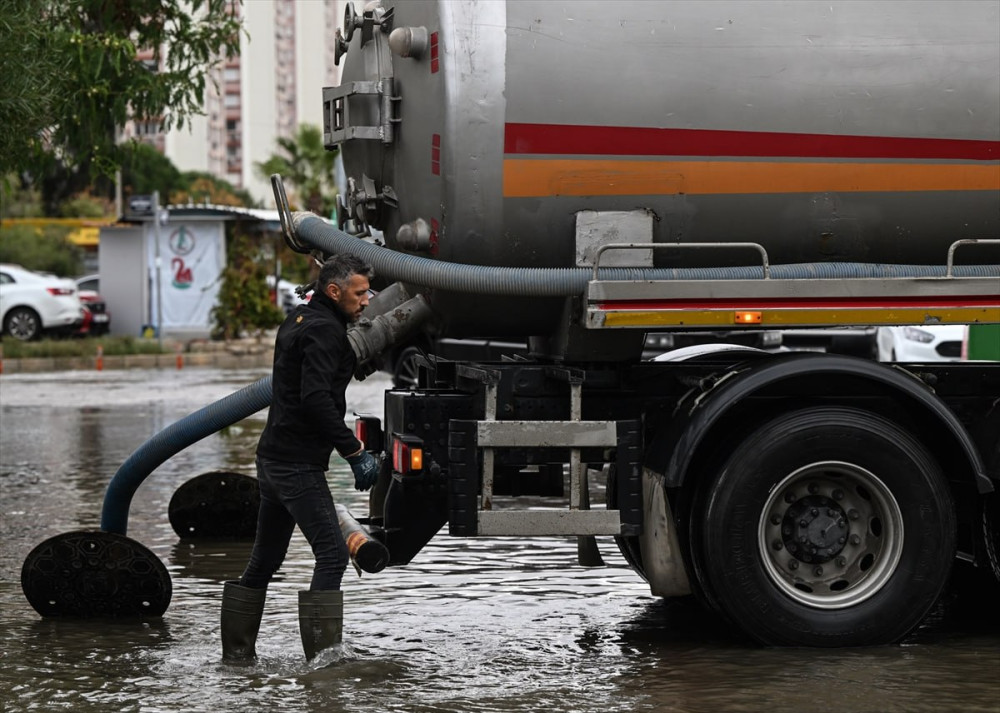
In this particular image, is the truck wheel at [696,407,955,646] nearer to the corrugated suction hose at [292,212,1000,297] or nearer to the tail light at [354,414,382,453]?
the corrugated suction hose at [292,212,1000,297]

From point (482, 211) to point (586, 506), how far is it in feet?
4.49

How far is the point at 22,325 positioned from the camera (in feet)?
110

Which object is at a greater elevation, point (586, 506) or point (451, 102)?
point (451, 102)

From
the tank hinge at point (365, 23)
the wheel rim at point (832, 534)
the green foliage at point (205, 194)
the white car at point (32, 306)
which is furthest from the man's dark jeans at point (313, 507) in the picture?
the green foliage at point (205, 194)

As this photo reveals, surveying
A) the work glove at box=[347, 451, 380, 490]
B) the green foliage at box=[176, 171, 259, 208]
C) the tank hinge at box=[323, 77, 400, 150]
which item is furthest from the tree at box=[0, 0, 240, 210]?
the green foliage at box=[176, 171, 259, 208]

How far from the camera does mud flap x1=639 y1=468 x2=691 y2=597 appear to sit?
7.16 meters

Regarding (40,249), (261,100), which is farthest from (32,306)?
(261,100)

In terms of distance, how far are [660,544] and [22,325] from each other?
28.3 metres

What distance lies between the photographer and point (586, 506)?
736 centimetres

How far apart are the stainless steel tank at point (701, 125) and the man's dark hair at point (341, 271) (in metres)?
0.51

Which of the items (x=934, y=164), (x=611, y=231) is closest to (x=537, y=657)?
(x=611, y=231)

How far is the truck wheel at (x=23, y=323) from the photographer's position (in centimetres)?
3353

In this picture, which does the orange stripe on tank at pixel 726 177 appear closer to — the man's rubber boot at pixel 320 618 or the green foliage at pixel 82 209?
the man's rubber boot at pixel 320 618

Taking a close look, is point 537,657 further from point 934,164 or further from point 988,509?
point 934,164
